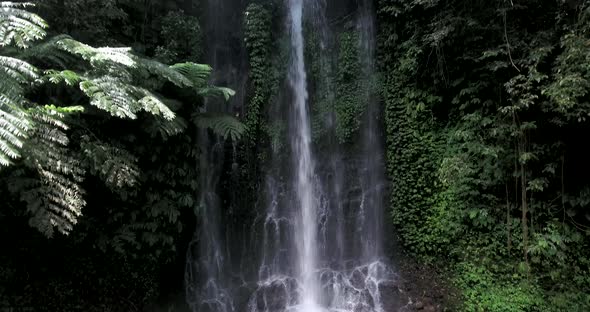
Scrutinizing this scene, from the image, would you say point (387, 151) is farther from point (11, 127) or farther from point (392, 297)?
point (11, 127)

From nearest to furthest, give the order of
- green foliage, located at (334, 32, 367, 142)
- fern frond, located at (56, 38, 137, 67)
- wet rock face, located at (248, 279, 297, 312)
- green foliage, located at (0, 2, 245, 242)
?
1. green foliage, located at (0, 2, 245, 242)
2. fern frond, located at (56, 38, 137, 67)
3. wet rock face, located at (248, 279, 297, 312)
4. green foliage, located at (334, 32, 367, 142)

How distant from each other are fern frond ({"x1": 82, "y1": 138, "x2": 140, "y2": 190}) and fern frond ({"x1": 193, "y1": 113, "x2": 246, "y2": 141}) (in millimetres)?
1403

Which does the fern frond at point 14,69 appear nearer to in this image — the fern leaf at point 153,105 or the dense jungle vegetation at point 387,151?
the dense jungle vegetation at point 387,151

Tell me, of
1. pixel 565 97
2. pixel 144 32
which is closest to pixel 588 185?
pixel 565 97

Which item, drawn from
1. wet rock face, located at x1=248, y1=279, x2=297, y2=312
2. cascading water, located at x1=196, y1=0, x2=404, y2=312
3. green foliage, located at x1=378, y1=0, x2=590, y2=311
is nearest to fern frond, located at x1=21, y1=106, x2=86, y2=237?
cascading water, located at x1=196, y1=0, x2=404, y2=312

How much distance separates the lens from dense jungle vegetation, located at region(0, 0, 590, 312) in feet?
14.8

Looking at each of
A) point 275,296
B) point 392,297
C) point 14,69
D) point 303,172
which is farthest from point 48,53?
point 392,297

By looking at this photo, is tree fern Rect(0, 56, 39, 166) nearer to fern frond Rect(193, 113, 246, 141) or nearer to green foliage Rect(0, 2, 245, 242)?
green foliage Rect(0, 2, 245, 242)

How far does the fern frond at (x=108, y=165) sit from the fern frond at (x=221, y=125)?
140 centimetres

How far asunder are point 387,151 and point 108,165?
465 cm

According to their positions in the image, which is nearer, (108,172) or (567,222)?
(108,172)

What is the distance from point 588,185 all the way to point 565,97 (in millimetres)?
1447

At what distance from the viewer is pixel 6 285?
4844 millimetres

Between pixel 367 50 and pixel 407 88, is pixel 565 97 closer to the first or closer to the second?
pixel 407 88
